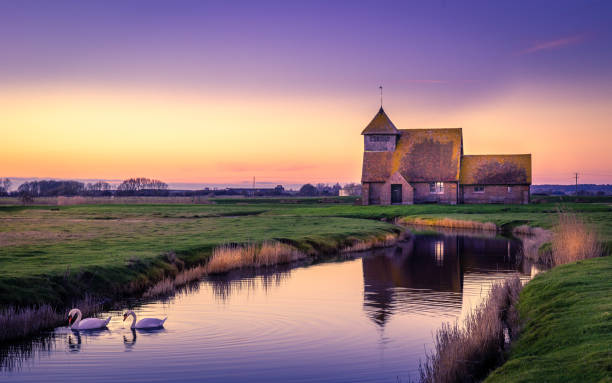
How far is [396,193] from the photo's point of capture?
291ft

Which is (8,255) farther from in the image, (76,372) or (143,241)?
(76,372)

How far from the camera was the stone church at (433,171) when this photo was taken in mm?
87500

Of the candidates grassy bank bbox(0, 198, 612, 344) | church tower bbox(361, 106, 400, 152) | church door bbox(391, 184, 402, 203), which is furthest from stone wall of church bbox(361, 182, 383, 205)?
grassy bank bbox(0, 198, 612, 344)

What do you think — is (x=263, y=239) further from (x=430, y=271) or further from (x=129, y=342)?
(x=129, y=342)

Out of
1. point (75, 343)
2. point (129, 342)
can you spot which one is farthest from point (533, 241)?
point (75, 343)

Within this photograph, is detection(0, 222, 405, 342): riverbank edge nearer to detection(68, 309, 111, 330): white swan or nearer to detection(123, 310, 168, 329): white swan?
detection(68, 309, 111, 330): white swan

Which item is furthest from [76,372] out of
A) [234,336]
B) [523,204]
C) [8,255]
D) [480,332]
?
[523,204]

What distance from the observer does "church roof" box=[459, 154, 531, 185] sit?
87562mm

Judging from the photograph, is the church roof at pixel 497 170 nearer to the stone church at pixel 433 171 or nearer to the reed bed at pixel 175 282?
the stone church at pixel 433 171

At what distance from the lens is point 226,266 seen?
32.2 meters

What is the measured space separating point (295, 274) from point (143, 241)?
11058 millimetres

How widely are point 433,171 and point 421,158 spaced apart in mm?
3193

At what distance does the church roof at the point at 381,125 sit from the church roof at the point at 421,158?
2695 millimetres

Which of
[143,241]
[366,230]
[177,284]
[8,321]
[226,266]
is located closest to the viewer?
[8,321]
